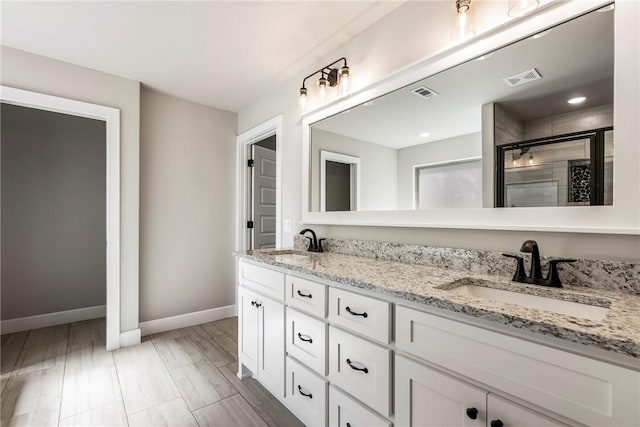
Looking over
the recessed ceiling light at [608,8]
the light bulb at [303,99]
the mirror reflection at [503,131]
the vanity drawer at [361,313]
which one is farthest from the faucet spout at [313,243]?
the recessed ceiling light at [608,8]

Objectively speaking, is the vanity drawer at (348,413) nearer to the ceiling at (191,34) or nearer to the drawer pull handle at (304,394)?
the drawer pull handle at (304,394)

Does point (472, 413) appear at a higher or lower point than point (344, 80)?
lower

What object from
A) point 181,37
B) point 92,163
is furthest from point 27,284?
point 181,37

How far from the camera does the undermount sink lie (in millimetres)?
958

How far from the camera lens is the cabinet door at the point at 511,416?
77 cm

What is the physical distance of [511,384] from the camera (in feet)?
2.66

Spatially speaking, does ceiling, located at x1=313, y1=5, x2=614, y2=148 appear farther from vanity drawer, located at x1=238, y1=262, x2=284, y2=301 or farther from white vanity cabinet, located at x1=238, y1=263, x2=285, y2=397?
white vanity cabinet, located at x1=238, y1=263, x2=285, y2=397

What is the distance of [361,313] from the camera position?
1.21 meters

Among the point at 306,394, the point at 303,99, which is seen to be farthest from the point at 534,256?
Result: the point at 303,99

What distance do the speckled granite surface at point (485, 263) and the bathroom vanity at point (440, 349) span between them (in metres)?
0.05

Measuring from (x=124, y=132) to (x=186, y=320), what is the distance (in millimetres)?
1970

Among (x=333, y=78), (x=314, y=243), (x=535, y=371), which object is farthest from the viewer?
(x=314, y=243)

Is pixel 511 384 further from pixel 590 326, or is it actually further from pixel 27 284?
pixel 27 284

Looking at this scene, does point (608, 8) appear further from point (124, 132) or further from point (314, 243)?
point (124, 132)
